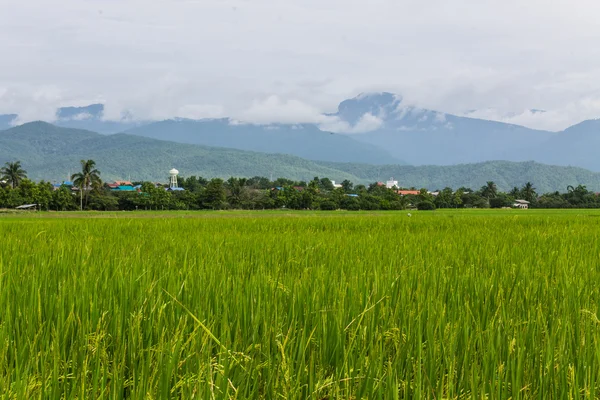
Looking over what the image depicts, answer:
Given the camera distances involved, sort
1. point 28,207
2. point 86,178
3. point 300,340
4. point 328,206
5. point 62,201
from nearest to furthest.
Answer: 1. point 300,340
2. point 28,207
3. point 62,201
4. point 328,206
5. point 86,178

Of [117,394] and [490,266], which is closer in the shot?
[117,394]

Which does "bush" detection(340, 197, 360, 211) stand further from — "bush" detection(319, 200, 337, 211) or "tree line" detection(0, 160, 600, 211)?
"bush" detection(319, 200, 337, 211)

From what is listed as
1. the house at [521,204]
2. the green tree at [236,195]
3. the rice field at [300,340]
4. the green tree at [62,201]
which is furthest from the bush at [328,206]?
the rice field at [300,340]

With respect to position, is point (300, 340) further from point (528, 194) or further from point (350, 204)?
point (528, 194)

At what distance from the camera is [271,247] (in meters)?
5.48

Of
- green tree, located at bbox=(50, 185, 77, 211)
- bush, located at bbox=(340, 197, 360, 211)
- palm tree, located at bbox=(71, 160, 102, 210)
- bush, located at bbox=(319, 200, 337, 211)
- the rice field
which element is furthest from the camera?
palm tree, located at bbox=(71, 160, 102, 210)

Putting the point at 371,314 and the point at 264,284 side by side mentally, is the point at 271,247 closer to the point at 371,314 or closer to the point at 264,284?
the point at 264,284

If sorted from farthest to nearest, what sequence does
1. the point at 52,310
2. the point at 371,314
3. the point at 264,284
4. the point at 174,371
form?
the point at 264,284 < the point at 52,310 < the point at 371,314 < the point at 174,371

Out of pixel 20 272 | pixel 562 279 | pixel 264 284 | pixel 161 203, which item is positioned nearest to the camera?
pixel 264 284

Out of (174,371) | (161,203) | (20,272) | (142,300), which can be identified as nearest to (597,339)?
(174,371)

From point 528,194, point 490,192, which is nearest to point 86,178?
point 490,192

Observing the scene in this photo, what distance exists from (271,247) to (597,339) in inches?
157

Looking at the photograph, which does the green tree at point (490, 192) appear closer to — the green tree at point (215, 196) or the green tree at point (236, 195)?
the green tree at point (236, 195)

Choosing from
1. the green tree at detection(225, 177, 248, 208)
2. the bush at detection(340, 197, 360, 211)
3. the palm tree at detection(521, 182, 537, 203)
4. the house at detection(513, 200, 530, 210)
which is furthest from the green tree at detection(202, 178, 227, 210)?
the palm tree at detection(521, 182, 537, 203)
